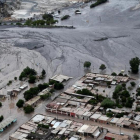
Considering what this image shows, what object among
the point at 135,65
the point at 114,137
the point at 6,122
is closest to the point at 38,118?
the point at 6,122

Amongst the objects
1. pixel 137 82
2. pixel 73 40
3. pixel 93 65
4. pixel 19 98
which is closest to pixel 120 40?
pixel 73 40

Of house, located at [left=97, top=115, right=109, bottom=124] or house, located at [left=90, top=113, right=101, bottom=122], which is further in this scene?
house, located at [left=90, top=113, right=101, bottom=122]

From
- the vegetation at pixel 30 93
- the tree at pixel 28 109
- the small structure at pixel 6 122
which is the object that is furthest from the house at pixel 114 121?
the vegetation at pixel 30 93

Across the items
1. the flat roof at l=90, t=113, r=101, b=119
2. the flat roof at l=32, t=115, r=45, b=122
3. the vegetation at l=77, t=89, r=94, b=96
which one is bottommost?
the flat roof at l=32, t=115, r=45, b=122

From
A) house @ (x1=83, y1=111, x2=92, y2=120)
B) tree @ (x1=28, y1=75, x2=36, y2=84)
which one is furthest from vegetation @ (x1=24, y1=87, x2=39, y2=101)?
house @ (x1=83, y1=111, x2=92, y2=120)

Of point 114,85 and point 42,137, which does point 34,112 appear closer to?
point 42,137

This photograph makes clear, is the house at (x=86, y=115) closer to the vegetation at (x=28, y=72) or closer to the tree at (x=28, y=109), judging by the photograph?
the tree at (x=28, y=109)

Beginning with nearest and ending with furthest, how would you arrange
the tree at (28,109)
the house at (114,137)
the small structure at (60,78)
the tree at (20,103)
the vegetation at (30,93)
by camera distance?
the house at (114,137)
the tree at (28,109)
the tree at (20,103)
the vegetation at (30,93)
the small structure at (60,78)

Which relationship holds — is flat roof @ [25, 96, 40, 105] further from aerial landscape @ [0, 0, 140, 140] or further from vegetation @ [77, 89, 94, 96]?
vegetation @ [77, 89, 94, 96]

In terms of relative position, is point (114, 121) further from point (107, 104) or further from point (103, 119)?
point (107, 104)
